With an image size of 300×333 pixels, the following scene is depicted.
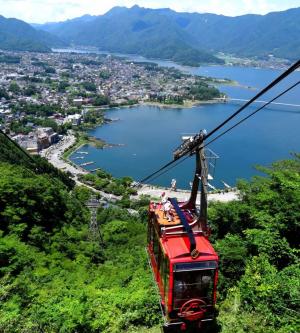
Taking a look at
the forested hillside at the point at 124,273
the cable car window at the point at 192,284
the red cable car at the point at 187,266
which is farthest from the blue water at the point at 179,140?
the cable car window at the point at 192,284

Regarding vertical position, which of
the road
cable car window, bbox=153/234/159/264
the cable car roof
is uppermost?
the cable car roof

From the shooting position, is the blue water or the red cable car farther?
the blue water

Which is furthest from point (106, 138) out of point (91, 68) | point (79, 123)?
point (91, 68)

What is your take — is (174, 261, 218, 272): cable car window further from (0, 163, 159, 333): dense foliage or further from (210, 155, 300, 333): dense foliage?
(0, 163, 159, 333): dense foliage

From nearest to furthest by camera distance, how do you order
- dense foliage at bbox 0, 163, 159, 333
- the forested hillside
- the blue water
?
1. the forested hillside
2. dense foliage at bbox 0, 163, 159, 333
3. the blue water

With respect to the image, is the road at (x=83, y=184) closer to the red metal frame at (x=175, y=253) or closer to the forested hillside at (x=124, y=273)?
the forested hillside at (x=124, y=273)

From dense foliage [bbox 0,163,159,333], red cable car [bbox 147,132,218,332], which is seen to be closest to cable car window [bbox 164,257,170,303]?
red cable car [bbox 147,132,218,332]

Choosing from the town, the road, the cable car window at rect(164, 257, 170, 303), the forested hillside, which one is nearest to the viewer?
the cable car window at rect(164, 257, 170, 303)

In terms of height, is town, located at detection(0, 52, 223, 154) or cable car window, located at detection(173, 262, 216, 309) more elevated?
cable car window, located at detection(173, 262, 216, 309)
